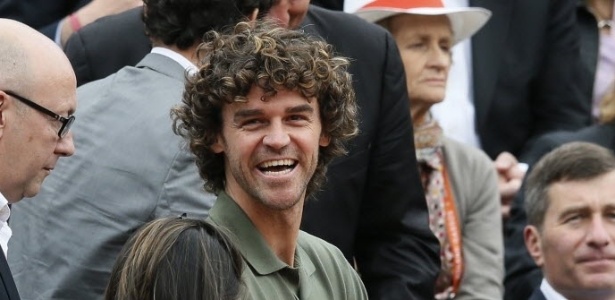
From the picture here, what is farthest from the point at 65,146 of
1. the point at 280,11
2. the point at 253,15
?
the point at 280,11

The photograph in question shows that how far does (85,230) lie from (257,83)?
2.43ft

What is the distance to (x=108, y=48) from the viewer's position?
203 inches

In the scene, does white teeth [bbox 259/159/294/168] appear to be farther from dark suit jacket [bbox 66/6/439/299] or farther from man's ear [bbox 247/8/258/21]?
dark suit jacket [bbox 66/6/439/299]

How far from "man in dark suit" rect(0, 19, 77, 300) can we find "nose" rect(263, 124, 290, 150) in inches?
19.3

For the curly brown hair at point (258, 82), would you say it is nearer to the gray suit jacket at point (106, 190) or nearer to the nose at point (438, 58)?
the gray suit jacket at point (106, 190)

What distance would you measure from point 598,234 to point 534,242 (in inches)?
11.8

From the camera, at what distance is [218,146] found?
3891 millimetres

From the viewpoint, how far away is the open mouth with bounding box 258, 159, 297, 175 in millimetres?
3785

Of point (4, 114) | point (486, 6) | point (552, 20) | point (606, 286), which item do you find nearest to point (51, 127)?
point (4, 114)

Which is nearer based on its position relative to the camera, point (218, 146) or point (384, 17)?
point (218, 146)

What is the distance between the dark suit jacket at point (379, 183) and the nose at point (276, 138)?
1.06 meters

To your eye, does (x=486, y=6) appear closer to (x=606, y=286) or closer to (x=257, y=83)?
(x=606, y=286)

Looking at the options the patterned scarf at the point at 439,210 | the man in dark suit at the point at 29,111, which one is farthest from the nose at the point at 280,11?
the patterned scarf at the point at 439,210

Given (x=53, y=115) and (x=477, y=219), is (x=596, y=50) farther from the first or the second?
(x=53, y=115)
